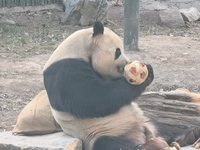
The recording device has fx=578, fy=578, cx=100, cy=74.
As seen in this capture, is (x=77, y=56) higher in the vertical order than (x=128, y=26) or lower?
higher

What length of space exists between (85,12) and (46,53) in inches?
105

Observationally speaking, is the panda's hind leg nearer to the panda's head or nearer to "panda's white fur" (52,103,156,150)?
"panda's white fur" (52,103,156,150)

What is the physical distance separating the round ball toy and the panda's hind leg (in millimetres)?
447

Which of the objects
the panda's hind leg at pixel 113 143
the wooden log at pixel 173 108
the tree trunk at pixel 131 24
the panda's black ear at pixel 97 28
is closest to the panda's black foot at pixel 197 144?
the wooden log at pixel 173 108

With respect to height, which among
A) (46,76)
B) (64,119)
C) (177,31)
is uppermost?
(46,76)

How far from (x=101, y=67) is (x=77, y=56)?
205mm

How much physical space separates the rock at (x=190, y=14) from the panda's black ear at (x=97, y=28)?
25.7ft

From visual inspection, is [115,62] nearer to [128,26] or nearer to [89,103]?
[89,103]

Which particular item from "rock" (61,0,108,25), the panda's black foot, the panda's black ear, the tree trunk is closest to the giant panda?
the panda's black ear

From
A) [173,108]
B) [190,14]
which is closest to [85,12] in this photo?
[190,14]

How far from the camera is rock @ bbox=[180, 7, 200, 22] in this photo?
12062 millimetres

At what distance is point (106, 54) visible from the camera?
14.5 feet

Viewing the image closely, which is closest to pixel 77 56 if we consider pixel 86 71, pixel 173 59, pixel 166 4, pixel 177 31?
pixel 86 71

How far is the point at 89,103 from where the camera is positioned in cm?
429
